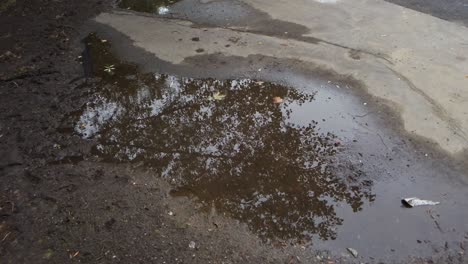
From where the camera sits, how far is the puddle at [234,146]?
3.38m

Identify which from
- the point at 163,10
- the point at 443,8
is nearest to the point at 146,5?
the point at 163,10

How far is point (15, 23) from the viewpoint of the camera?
21.9ft

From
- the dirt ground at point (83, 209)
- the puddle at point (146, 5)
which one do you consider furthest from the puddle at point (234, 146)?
the puddle at point (146, 5)

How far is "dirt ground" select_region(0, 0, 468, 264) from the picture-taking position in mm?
2990

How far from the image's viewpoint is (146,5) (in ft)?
23.6

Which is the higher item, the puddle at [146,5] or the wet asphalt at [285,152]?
the puddle at [146,5]

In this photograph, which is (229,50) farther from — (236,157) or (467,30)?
(467,30)

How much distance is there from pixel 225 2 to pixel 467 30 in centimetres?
390

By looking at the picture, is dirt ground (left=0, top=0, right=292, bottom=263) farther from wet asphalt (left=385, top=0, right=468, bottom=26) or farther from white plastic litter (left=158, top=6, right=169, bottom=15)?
wet asphalt (left=385, top=0, right=468, bottom=26)

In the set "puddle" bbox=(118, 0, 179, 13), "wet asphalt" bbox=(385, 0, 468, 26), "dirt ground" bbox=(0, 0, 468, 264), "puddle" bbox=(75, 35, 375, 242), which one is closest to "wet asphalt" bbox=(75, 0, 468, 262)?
"puddle" bbox=(75, 35, 375, 242)

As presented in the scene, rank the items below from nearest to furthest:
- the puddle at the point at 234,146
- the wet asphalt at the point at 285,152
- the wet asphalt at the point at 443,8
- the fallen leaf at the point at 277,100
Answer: the wet asphalt at the point at 285,152 < the puddle at the point at 234,146 < the fallen leaf at the point at 277,100 < the wet asphalt at the point at 443,8

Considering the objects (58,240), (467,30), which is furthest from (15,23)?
(467,30)

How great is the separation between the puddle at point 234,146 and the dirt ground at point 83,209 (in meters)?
0.15

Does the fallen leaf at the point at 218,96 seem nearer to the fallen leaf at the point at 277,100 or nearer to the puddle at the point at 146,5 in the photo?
the fallen leaf at the point at 277,100
